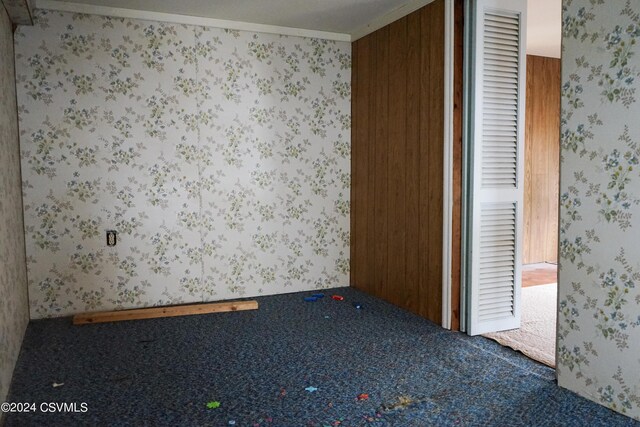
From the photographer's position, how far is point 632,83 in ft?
7.25

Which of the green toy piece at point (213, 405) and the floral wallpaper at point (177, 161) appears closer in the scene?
the green toy piece at point (213, 405)

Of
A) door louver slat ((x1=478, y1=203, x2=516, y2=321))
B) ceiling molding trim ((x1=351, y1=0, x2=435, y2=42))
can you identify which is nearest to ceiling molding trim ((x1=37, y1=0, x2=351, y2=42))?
ceiling molding trim ((x1=351, y1=0, x2=435, y2=42))

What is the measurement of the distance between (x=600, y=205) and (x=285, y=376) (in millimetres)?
1774

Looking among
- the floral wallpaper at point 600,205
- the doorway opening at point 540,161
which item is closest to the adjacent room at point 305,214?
the floral wallpaper at point 600,205

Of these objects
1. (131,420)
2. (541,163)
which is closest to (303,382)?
(131,420)

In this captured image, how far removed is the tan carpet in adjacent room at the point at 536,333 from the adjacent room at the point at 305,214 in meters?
0.06

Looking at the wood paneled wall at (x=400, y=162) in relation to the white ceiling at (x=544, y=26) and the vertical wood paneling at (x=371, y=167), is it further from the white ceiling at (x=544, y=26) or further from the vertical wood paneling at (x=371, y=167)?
the white ceiling at (x=544, y=26)

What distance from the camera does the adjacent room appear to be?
2369mm

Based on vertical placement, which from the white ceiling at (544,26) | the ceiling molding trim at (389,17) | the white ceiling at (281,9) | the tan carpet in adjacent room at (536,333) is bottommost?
the tan carpet in adjacent room at (536,333)

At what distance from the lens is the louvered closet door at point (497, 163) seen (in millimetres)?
3303

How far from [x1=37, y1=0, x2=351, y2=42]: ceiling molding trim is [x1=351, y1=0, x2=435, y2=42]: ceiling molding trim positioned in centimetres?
20

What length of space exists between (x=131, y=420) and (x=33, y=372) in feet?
2.88

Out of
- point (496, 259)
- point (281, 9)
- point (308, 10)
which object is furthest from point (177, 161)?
point (496, 259)

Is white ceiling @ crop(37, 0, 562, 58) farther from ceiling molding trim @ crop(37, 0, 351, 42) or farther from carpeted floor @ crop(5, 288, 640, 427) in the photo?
carpeted floor @ crop(5, 288, 640, 427)
